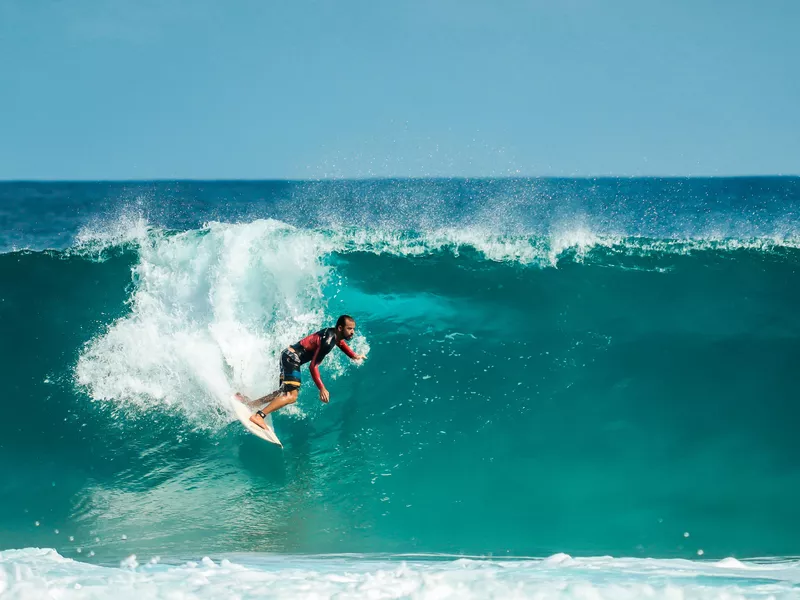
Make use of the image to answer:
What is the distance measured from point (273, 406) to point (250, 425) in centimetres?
27

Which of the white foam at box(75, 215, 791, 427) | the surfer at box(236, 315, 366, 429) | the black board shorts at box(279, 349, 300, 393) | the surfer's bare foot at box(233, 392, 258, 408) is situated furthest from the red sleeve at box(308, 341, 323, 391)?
the white foam at box(75, 215, 791, 427)

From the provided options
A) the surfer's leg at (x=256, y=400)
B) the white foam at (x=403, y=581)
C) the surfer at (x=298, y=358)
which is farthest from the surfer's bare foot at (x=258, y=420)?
the white foam at (x=403, y=581)

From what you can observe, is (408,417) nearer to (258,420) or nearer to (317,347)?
(317,347)

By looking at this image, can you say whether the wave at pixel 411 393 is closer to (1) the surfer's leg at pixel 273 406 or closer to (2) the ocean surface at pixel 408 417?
(2) the ocean surface at pixel 408 417

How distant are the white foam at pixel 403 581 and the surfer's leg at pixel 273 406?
207cm

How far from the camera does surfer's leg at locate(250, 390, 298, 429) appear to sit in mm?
6582

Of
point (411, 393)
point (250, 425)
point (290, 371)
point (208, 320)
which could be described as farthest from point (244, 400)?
point (411, 393)

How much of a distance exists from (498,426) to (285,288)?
324cm

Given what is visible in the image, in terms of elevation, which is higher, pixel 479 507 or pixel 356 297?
pixel 356 297

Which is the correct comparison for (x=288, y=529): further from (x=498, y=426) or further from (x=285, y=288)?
(x=285, y=288)

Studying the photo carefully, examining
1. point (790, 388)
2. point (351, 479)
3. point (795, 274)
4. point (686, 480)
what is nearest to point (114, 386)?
point (351, 479)

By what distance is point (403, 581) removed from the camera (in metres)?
3.83

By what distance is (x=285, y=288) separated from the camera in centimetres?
880

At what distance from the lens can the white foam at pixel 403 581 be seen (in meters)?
3.71
